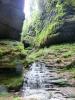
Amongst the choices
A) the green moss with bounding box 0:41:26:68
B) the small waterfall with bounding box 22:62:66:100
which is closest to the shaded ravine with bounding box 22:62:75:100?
the small waterfall with bounding box 22:62:66:100

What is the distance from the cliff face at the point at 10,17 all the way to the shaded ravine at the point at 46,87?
279cm

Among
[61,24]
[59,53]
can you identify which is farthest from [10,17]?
[61,24]

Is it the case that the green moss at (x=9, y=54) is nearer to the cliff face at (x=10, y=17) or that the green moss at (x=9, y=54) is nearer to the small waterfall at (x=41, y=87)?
the cliff face at (x=10, y=17)

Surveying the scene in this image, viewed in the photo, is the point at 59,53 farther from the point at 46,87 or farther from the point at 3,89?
the point at 3,89

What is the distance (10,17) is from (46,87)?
15.1ft

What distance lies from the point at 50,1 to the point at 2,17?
25250 millimetres

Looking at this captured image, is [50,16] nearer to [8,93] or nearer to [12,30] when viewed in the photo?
[12,30]

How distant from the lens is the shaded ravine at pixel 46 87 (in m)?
9.38

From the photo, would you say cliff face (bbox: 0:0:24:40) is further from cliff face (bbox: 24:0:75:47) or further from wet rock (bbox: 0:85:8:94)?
cliff face (bbox: 24:0:75:47)

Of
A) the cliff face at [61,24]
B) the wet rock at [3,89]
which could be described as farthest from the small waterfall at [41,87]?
the cliff face at [61,24]

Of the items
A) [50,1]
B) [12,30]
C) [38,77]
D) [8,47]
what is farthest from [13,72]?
[50,1]

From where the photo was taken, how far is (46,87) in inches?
443

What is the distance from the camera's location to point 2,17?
1241 centimetres

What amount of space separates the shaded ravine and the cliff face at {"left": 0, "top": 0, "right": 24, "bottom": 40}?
2.79 metres
